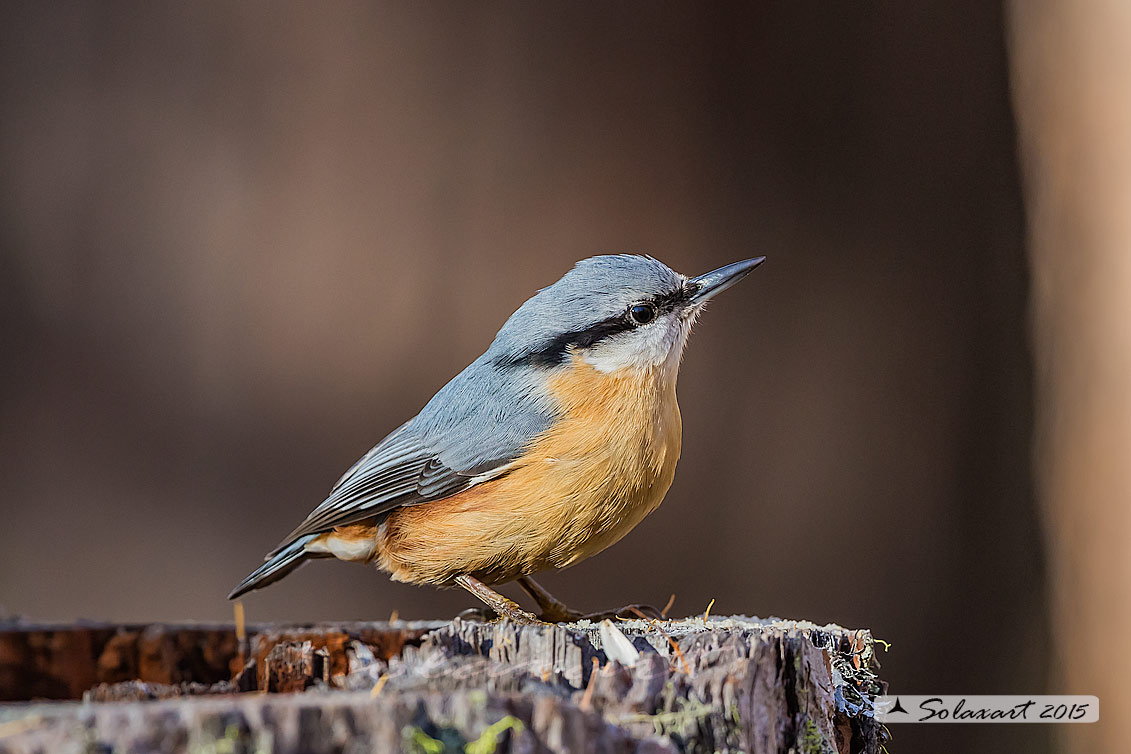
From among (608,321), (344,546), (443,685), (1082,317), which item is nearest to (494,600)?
(344,546)

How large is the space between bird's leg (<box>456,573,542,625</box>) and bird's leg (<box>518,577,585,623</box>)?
21 cm

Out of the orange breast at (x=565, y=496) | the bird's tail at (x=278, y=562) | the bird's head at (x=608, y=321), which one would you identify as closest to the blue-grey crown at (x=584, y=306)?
the bird's head at (x=608, y=321)

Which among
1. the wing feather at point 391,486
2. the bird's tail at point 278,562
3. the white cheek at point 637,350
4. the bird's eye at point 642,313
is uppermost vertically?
the bird's eye at point 642,313

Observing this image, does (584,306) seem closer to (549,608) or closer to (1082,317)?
(549,608)

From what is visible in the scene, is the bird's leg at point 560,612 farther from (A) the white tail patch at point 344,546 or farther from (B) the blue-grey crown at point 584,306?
(B) the blue-grey crown at point 584,306

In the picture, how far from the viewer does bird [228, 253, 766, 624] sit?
221 centimetres

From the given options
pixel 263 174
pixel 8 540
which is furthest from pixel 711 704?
pixel 8 540

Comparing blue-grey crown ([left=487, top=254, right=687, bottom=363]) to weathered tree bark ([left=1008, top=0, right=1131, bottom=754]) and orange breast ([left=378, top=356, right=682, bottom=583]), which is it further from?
weathered tree bark ([left=1008, top=0, right=1131, bottom=754])

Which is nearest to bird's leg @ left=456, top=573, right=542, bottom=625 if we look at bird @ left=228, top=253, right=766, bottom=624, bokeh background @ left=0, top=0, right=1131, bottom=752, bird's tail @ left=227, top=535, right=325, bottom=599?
Answer: bird @ left=228, top=253, right=766, bottom=624

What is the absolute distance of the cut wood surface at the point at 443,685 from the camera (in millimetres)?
903

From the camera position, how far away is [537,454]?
228cm

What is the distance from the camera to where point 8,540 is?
3.62 meters

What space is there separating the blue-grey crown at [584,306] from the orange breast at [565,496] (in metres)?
0.11

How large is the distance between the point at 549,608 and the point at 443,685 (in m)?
1.47
